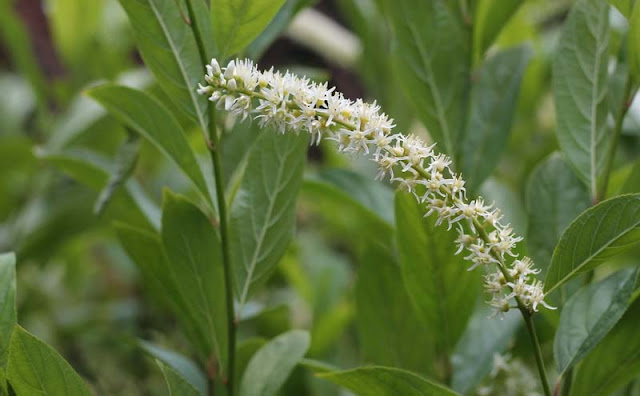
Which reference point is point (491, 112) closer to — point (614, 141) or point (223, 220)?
point (614, 141)

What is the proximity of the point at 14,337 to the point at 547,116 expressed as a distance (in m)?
0.94

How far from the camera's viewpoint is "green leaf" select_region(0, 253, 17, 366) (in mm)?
481

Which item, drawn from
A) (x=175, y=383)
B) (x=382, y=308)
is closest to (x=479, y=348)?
(x=382, y=308)

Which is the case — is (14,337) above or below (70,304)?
above

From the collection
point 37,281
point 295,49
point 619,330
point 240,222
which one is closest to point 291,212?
point 240,222

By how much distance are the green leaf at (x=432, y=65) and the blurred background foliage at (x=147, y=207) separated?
0.05 meters

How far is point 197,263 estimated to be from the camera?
1.82 feet

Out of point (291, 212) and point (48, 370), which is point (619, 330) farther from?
point (48, 370)

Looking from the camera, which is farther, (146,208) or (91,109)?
(91,109)

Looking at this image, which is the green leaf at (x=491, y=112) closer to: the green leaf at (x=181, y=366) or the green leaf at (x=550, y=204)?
the green leaf at (x=550, y=204)

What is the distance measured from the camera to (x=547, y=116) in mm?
1182

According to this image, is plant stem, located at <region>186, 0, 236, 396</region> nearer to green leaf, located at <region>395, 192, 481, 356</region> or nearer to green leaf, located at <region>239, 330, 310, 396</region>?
green leaf, located at <region>239, 330, 310, 396</region>

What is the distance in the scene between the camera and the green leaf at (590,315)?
0.48 meters

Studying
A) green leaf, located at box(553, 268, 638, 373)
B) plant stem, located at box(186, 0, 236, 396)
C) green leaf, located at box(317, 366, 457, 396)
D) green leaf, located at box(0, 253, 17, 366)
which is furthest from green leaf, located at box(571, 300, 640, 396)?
green leaf, located at box(0, 253, 17, 366)
